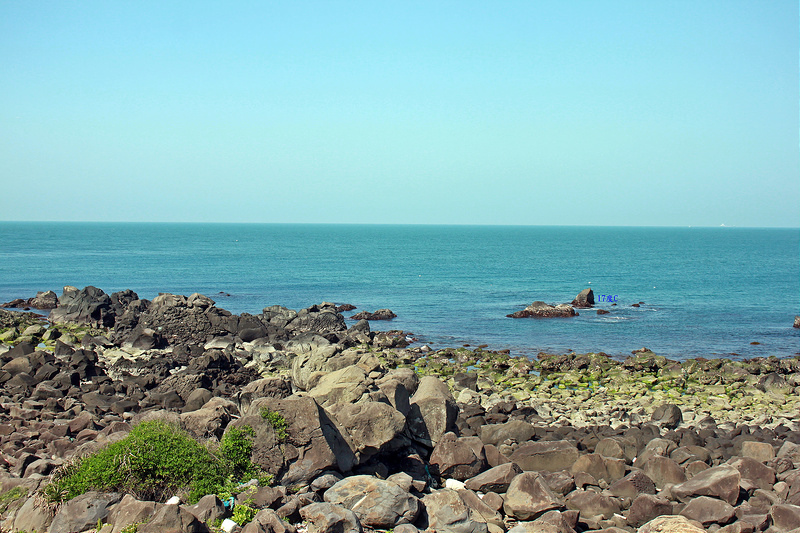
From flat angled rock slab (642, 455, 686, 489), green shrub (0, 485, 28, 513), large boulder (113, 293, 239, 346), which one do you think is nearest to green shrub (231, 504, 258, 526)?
green shrub (0, 485, 28, 513)

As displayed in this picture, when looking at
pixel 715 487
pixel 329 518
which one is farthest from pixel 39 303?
pixel 715 487

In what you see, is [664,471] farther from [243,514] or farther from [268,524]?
[243,514]

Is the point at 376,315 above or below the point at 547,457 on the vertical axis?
below

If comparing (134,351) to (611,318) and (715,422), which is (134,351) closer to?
(715,422)

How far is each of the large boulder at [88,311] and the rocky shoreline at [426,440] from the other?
13720mm

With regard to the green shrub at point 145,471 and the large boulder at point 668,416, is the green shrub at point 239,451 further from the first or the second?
the large boulder at point 668,416

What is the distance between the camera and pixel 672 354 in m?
42.8

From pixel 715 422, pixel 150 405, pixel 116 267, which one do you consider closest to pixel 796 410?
pixel 715 422

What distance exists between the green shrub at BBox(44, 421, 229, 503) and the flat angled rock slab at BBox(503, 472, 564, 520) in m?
7.10

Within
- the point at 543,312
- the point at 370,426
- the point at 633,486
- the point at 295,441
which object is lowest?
the point at 543,312

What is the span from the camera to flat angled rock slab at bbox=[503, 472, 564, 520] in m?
15.4

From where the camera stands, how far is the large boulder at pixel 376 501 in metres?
13.5

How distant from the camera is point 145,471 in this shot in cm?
1411

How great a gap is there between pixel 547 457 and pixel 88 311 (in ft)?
134
